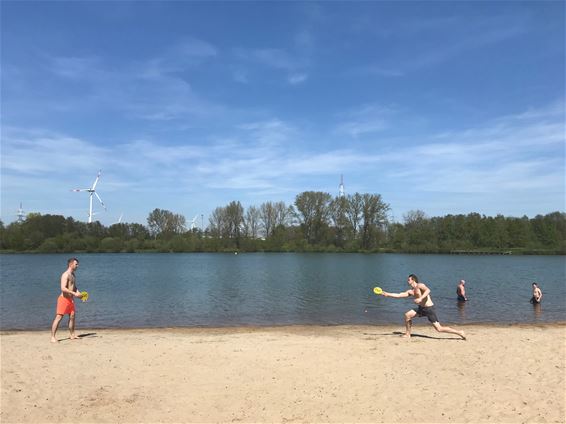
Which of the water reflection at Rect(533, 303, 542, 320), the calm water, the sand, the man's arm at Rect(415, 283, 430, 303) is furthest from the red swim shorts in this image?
the water reflection at Rect(533, 303, 542, 320)

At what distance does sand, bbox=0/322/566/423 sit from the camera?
771cm

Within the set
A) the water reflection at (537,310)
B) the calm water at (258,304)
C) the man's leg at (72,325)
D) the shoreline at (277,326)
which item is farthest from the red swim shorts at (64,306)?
the water reflection at (537,310)

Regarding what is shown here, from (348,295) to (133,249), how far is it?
101828 millimetres

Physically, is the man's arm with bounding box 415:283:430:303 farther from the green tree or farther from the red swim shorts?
the green tree

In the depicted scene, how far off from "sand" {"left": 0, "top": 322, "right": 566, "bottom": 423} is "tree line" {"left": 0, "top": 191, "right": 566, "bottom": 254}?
3920 inches

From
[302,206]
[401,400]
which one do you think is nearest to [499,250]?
[302,206]

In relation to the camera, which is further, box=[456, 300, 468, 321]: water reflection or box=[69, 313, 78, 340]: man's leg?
box=[456, 300, 468, 321]: water reflection

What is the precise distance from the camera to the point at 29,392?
880 centimetres

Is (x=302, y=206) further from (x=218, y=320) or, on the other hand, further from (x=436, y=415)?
(x=436, y=415)

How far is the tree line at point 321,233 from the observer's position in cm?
11269

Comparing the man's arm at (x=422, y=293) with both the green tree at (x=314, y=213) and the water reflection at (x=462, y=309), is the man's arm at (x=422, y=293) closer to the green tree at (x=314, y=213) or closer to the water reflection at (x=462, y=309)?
the water reflection at (x=462, y=309)

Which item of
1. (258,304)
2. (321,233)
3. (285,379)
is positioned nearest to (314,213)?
(321,233)

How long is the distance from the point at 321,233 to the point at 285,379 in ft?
354

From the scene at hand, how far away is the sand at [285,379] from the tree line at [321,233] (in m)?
99.6
